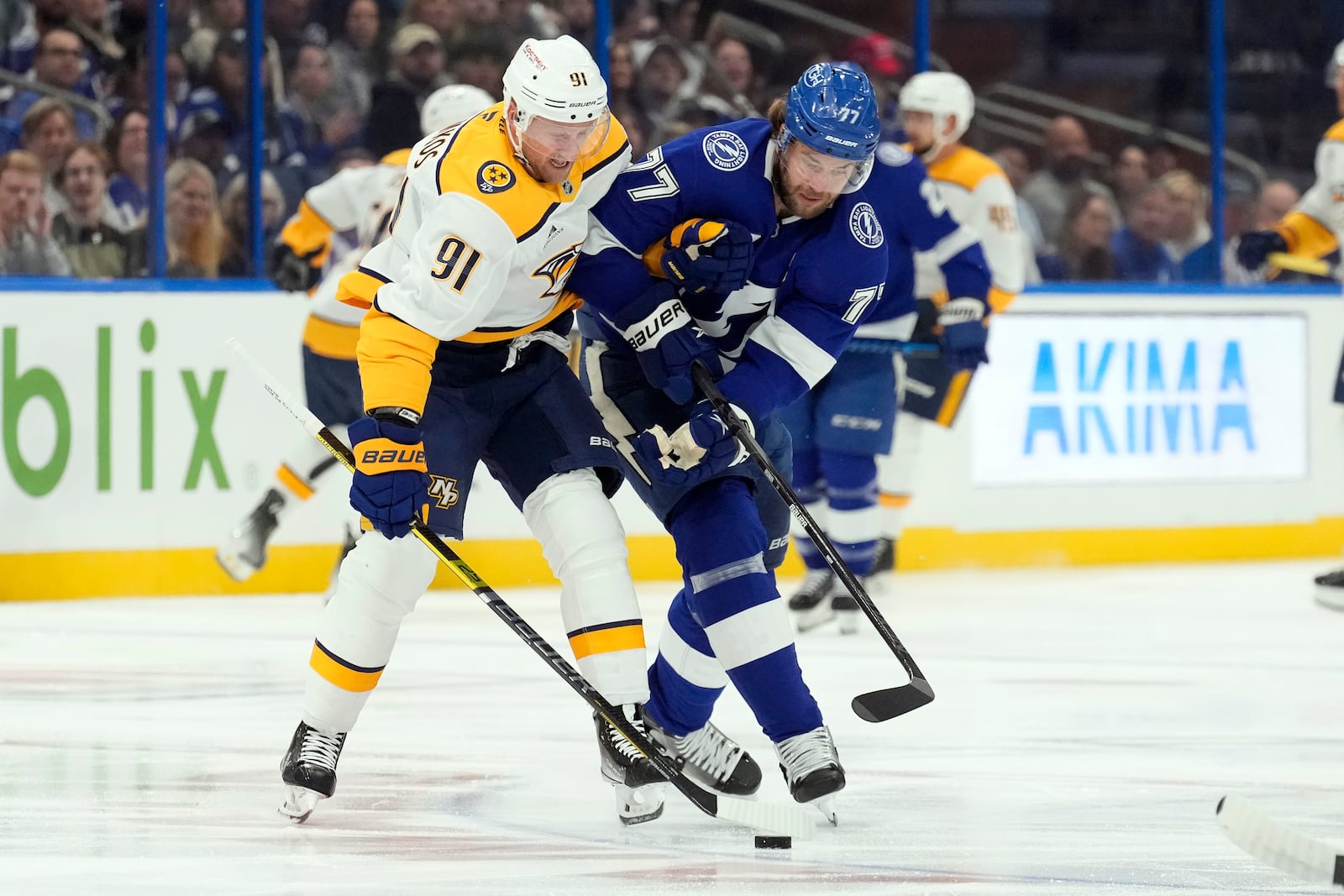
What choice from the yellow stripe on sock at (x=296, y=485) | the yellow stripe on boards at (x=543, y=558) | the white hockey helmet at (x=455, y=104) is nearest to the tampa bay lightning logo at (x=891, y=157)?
the white hockey helmet at (x=455, y=104)

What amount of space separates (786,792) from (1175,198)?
4599mm

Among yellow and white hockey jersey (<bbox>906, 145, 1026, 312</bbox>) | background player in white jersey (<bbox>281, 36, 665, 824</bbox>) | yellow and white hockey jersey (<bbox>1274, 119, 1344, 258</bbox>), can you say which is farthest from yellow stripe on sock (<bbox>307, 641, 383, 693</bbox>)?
yellow and white hockey jersey (<bbox>1274, 119, 1344, 258</bbox>)

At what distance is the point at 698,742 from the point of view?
2846 mm

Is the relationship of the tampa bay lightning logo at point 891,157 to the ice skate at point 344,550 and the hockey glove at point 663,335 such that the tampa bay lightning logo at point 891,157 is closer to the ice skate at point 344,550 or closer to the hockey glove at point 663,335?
the ice skate at point 344,550

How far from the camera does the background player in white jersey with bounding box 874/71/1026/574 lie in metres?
5.35

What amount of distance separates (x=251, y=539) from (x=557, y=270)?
8.88ft

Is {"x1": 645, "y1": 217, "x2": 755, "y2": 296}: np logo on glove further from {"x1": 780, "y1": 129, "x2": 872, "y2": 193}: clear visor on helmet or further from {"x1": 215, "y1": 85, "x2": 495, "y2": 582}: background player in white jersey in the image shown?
{"x1": 215, "y1": 85, "x2": 495, "y2": 582}: background player in white jersey

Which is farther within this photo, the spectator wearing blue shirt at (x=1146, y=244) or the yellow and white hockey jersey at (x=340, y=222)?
the spectator wearing blue shirt at (x=1146, y=244)

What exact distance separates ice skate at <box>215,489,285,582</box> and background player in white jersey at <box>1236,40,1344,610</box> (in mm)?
2762

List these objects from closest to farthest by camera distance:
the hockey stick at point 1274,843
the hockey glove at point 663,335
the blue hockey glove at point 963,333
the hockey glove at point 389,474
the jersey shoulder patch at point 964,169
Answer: the hockey stick at point 1274,843 < the hockey glove at point 389,474 < the hockey glove at point 663,335 < the blue hockey glove at point 963,333 < the jersey shoulder patch at point 964,169

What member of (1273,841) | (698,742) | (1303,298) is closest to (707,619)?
(698,742)

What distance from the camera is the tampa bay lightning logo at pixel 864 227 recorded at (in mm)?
2758

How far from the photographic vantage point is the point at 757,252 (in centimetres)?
276

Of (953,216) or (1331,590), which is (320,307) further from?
(1331,590)
